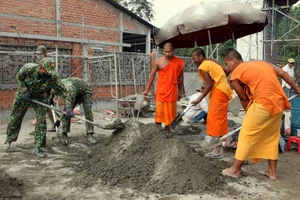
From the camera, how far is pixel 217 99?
479 cm

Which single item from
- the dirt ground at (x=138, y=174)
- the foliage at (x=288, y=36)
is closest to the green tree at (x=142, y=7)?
the foliage at (x=288, y=36)

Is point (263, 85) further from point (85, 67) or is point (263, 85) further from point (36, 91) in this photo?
point (85, 67)

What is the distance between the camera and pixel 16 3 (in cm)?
944

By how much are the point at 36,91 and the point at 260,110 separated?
10.7 feet

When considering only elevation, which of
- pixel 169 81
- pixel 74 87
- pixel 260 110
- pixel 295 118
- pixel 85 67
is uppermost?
pixel 85 67

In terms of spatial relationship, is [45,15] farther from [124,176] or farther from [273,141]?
[273,141]

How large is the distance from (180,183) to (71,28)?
864 centimetres

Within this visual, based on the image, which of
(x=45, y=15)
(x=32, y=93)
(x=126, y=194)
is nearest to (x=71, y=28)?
(x=45, y=15)

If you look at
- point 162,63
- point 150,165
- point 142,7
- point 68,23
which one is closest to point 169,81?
point 162,63

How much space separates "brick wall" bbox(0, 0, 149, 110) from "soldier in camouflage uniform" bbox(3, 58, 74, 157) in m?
3.68

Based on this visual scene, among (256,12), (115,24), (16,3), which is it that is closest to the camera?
(256,12)

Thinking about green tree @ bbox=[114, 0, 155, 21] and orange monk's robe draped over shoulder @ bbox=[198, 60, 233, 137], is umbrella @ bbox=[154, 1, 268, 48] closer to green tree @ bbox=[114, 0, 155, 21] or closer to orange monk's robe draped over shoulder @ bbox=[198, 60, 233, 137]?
orange monk's robe draped over shoulder @ bbox=[198, 60, 233, 137]

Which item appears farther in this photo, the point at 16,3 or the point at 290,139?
the point at 16,3

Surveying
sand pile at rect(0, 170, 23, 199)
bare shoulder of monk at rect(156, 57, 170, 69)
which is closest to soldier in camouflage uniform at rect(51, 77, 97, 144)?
bare shoulder of monk at rect(156, 57, 170, 69)
